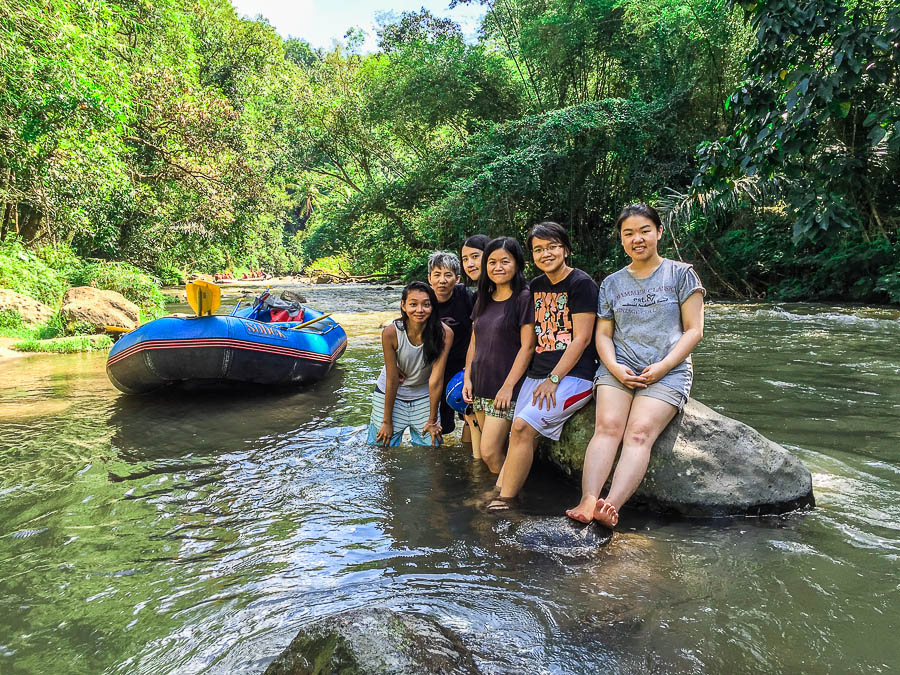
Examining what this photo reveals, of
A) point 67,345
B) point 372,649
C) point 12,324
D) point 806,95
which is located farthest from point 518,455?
point 12,324

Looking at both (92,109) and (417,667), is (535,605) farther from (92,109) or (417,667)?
(92,109)

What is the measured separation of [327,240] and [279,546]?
21246 millimetres

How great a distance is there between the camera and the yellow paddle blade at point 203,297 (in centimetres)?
579

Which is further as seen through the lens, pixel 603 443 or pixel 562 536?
pixel 603 443

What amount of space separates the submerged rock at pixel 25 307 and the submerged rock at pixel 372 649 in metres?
10.1

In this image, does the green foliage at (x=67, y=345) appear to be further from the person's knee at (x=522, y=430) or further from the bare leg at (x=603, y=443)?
the bare leg at (x=603, y=443)

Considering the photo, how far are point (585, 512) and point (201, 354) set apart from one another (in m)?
4.27

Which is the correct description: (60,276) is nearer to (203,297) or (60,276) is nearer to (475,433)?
(203,297)

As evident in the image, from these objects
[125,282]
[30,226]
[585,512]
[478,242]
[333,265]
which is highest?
[30,226]

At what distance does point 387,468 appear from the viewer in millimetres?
3979

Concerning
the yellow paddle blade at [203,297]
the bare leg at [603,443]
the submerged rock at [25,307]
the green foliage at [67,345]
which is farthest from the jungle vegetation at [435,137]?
the yellow paddle blade at [203,297]

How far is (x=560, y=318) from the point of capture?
3.23m

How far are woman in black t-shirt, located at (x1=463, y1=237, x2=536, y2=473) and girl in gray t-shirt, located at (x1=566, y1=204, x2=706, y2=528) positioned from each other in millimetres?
471

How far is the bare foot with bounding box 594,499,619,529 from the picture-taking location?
104 inches
